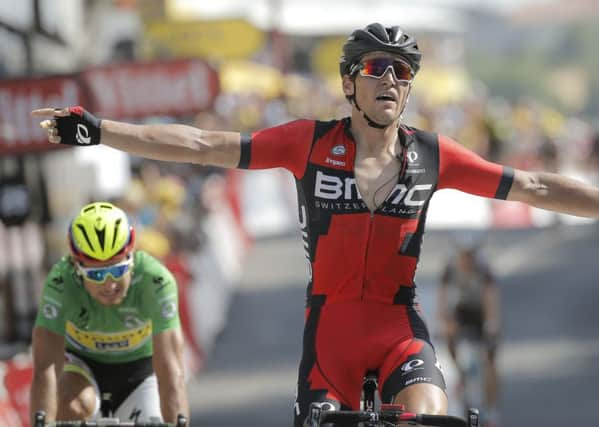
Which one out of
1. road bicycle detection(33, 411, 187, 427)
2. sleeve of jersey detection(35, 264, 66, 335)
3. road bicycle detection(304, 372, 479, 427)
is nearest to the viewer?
road bicycle detection(33, 411, 187, 427)

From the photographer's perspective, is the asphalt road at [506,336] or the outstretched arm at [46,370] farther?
the asphalt road at [506,336]

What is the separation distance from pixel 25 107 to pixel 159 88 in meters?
2.04

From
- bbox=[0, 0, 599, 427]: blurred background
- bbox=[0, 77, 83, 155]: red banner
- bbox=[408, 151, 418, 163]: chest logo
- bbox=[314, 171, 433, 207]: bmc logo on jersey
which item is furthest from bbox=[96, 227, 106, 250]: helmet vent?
bbox=[0, 77, 83, 155]: red banner

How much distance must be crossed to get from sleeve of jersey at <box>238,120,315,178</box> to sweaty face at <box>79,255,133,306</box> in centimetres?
93

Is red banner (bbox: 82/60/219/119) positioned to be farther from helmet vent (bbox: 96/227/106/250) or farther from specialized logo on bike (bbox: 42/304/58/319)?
helmet vent (bbox: 96/227/106/250)

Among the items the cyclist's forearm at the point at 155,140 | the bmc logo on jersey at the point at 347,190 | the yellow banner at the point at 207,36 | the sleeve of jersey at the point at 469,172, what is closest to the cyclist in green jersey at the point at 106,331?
the cyclist's forearm at the point at 155,140

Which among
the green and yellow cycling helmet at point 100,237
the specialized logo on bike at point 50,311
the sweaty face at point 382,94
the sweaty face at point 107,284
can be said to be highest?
the sweaty face at point 382,94

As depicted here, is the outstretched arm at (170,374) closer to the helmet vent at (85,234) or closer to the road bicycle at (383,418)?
the helmet vent at (85,234)

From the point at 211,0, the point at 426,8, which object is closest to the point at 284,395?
the point at 211,0

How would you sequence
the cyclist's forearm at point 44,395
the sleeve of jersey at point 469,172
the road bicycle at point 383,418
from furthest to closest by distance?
1. the cyclist's forearm at point 44,395
2. the sleeve of jersey at point 469,172
3. the road bicycle at point 383,418

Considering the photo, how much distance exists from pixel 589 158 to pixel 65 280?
27.0 m

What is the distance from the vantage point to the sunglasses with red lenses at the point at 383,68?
565 centimetres

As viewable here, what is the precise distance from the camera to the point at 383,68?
565 centimetres

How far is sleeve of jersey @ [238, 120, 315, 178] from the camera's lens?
5.75 meters
